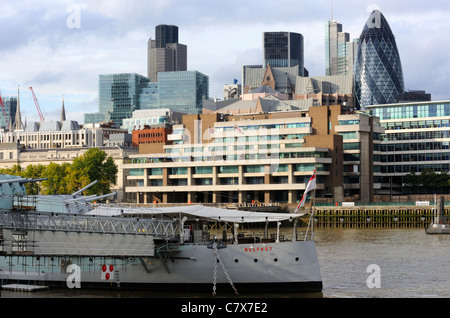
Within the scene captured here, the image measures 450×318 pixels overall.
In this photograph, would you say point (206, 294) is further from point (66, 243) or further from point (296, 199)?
point (296, 199)

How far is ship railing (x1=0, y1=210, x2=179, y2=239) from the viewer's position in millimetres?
43750

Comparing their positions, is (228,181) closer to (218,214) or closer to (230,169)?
(230,169)

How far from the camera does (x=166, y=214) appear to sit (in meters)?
49.8

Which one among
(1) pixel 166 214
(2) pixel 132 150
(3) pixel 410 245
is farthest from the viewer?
(2) pixel 132 150

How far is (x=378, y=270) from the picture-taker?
5491 cm

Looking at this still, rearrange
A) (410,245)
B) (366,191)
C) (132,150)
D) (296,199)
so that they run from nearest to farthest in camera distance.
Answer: (410,245), (296,199), (366,191), (132,150)

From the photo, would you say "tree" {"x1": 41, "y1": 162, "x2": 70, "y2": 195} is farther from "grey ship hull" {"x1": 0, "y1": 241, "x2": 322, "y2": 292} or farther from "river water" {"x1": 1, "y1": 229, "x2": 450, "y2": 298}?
"grey ship hull" {"x1": 0, "y1": 241, "x2": 322, "y2": 292}

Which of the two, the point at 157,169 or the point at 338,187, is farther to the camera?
the point at 157,169

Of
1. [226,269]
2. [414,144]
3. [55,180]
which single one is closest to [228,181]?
[55,180]

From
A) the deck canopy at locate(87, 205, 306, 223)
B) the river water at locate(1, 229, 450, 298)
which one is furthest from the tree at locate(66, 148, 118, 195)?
the deck canopy at locate(87, 205, 306, 223)

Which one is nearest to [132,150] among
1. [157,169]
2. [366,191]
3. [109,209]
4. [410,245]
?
[157,169]

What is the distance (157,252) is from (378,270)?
16837mm

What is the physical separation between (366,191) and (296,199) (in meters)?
18.8

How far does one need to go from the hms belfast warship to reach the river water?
3.47 ft
